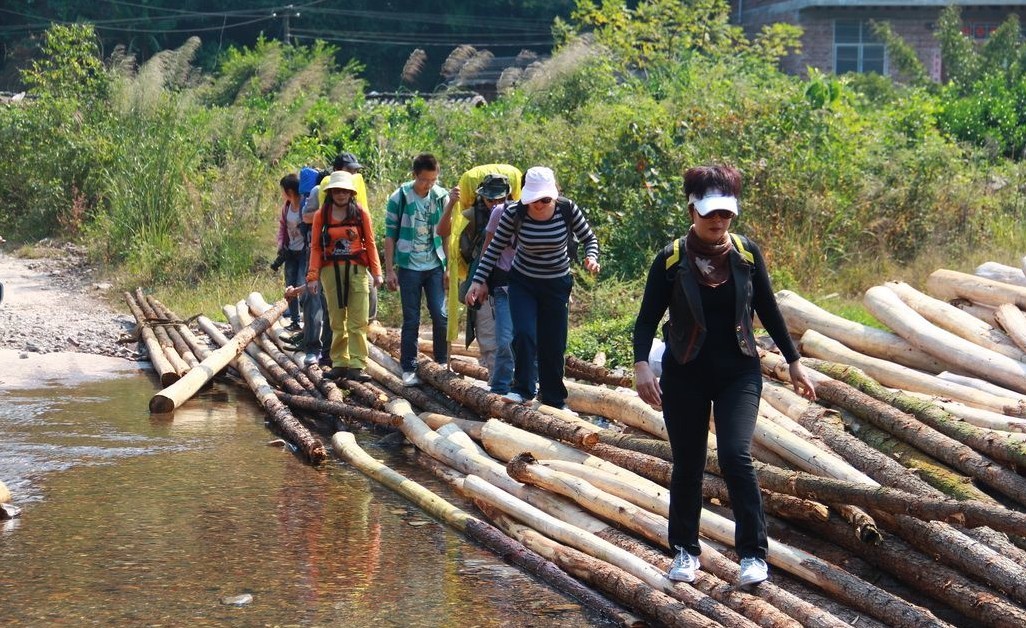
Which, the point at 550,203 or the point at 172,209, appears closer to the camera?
the point at 550,203

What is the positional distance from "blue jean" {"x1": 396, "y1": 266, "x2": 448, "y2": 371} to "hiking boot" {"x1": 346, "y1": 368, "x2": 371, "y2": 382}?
409 millimetres

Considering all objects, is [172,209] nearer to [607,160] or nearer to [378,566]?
[607,160]

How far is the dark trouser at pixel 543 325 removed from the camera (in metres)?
8.46

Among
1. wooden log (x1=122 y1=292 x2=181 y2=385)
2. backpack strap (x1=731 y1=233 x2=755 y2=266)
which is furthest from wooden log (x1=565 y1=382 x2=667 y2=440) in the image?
wooden log (x1=122 y1=292 x2=181 y2=385)

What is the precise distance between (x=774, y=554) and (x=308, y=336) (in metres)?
6.42

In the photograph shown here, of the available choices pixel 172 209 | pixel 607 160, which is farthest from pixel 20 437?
pixel 172 209

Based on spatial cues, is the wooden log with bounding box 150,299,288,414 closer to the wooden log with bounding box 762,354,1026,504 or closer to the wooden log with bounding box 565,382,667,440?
the wooden log with bounding box 565,382,667,440

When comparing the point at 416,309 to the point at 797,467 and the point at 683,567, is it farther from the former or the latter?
the point at 683,567

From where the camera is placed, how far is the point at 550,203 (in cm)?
824

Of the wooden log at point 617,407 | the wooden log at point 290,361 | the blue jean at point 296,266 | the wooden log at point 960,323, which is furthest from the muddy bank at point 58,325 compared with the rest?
the wooden log at point 960,323

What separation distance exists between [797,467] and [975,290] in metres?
3.63

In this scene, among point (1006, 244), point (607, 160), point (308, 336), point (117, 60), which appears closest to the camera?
point (308, 336)

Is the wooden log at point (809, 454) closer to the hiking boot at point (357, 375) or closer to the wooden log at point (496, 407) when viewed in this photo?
the wooden log at point (496, 407)

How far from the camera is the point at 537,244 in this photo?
8320 mm
